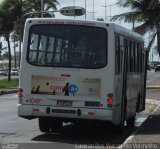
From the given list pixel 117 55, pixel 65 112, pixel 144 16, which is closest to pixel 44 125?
pixel 65 112

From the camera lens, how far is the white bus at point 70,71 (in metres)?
14.1

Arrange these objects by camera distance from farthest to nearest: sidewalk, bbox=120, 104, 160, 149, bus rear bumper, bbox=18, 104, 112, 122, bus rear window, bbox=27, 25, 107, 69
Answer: bus rear window, bbox=27, 25, 107, 69 → bus rear bumper, bbox=18, 104, 112, 122 → sidewalk, bbox=120, 104, 160, 149

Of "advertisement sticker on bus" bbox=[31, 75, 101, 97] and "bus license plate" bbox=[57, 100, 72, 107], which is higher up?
"advertisement sticker on bus" bbox=[31, 75, 101, 97]

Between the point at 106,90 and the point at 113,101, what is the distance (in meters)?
0.36

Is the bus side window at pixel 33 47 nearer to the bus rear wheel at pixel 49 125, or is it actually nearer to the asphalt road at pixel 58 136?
the bus rear wheel at pixel 49 125

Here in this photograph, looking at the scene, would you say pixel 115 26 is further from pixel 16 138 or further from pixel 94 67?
pixel 16 138

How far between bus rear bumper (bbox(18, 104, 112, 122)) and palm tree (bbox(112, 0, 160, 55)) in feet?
91.7

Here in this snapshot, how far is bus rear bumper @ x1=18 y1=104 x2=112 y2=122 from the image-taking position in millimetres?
13945

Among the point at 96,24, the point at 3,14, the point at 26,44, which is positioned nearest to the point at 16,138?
the point at 26,44

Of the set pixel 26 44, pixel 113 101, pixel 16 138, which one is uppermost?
pixel 26 44

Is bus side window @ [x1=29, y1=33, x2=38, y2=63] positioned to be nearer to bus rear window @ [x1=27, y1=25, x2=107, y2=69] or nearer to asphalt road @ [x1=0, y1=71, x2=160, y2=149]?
bus rear window @ [x1=27, y1=25, x2=107, y2=69]

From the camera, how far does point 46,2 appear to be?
59812mm

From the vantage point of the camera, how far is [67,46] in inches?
570

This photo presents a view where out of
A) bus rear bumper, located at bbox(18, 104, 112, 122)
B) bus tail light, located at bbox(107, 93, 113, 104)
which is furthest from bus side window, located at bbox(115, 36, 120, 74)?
bus rear bumper, located at bbox(18, 104, 112, 122)
